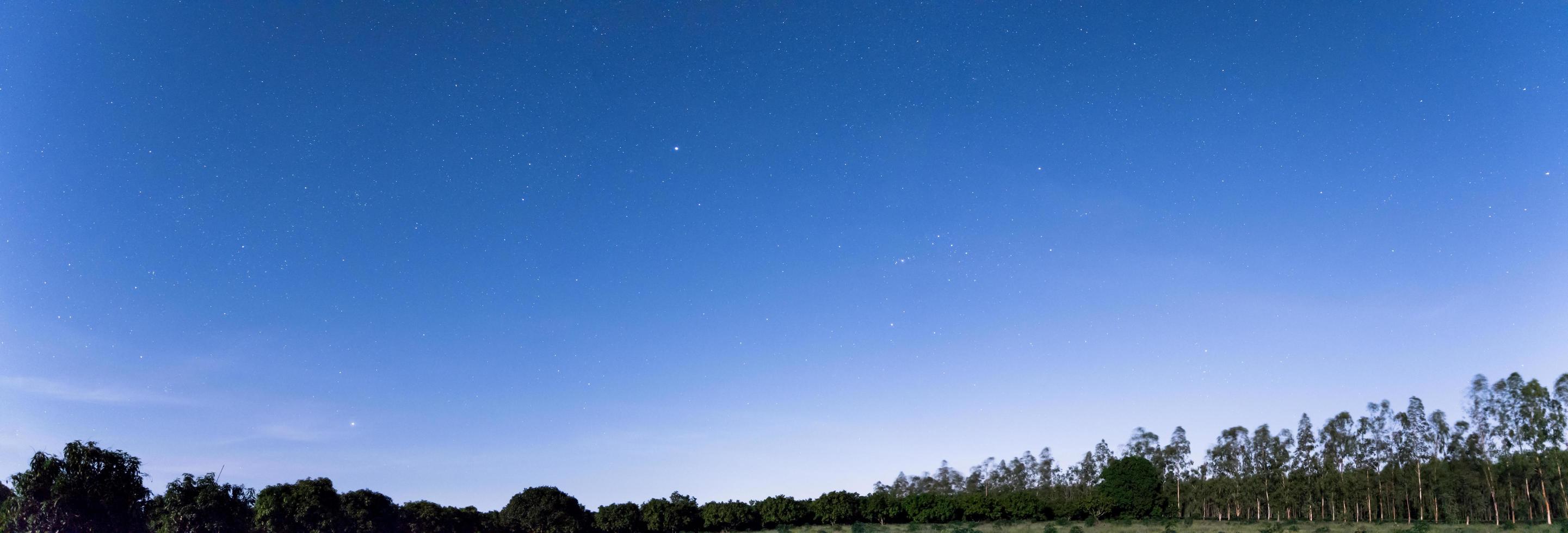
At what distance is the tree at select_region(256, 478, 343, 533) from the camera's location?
5522 centimetres

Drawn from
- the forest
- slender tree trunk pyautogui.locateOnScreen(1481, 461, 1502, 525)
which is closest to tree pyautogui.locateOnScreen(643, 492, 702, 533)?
the forest

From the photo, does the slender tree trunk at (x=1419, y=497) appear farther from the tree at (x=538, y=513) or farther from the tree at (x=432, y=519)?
the tree at (x=432, y=519)

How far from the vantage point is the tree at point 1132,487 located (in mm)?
107875

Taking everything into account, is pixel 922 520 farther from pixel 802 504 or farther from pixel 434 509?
pixel 434 509

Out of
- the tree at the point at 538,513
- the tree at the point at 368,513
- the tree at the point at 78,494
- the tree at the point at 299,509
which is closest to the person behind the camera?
the tree at the point at 78,494

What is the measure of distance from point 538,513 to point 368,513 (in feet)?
58.3

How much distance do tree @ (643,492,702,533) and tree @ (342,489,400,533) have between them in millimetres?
24693

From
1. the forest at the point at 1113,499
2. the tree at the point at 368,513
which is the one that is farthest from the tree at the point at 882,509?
the tree at the point at 368,513

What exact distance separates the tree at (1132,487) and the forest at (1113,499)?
0.55 ft

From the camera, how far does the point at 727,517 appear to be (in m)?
87.6

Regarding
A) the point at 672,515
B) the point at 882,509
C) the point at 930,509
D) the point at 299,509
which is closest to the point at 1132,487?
the point at 930,509

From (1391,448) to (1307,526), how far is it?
3715 centimetres

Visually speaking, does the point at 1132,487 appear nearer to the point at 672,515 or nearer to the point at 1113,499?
the point at 1113,499

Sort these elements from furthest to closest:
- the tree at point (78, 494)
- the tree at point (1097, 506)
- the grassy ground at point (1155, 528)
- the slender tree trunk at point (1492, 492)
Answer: the tree at point (1097, 506) < the slender tree trunk at point (1492, 492) < the grassy ground at point (1155, 528) < the tree at point (78, 494)
